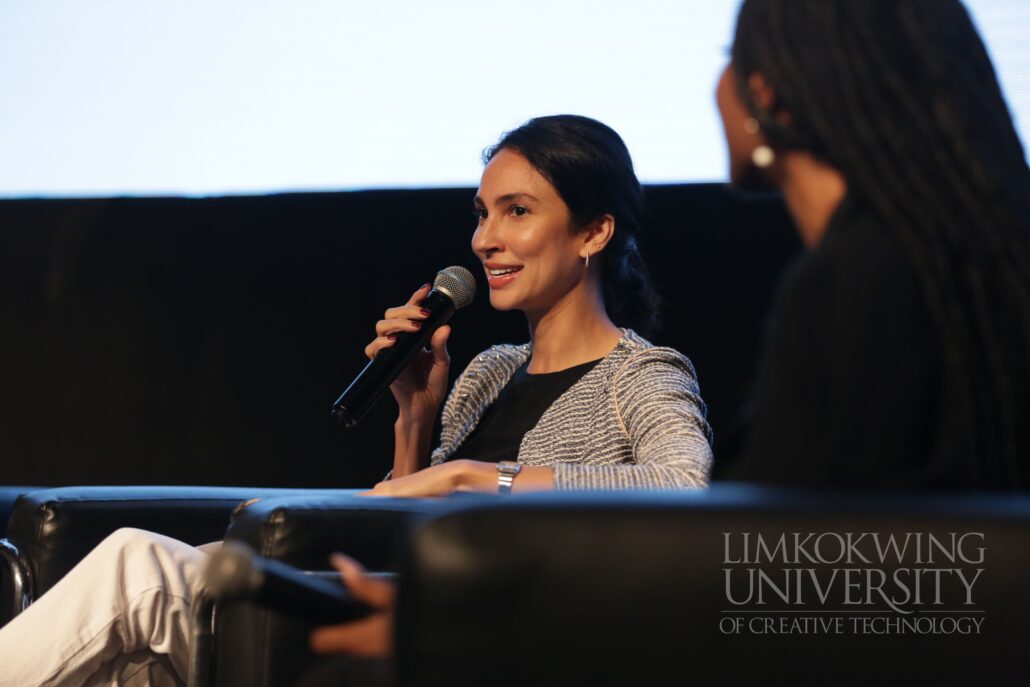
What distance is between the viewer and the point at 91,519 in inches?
Result: 71.6

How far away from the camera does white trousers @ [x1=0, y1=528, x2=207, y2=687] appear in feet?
4.79

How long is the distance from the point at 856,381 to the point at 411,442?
1.50 metres

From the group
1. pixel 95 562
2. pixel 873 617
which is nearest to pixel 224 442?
pixel 95 562

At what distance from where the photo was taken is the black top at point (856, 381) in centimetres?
70

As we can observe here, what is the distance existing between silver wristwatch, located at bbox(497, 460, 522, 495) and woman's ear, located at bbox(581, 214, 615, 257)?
0.64 m

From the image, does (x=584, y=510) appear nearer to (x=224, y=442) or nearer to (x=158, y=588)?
(x=158, y=588)

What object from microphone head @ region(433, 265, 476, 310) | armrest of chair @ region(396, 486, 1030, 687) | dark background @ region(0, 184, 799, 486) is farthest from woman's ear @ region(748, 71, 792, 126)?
dark background @ region(0, 184, 799, 486)

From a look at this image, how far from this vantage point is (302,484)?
2.61 m

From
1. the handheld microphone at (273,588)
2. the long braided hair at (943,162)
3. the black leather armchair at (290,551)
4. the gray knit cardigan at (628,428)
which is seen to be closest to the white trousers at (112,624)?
the black leather armchair at (290,551)

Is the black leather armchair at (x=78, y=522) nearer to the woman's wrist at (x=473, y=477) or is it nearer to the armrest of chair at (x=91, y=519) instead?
the armrest of chair at (x=91, y=519)

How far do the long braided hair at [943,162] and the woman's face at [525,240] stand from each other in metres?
1.19

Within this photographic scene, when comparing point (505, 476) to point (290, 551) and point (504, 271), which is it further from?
point (504, 271)

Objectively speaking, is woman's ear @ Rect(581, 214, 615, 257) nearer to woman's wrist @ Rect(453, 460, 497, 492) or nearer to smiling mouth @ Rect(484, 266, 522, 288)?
smiling mouth @ Rect(484, 266, 522, 288)

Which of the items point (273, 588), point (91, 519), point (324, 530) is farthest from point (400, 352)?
point (273, 588)
